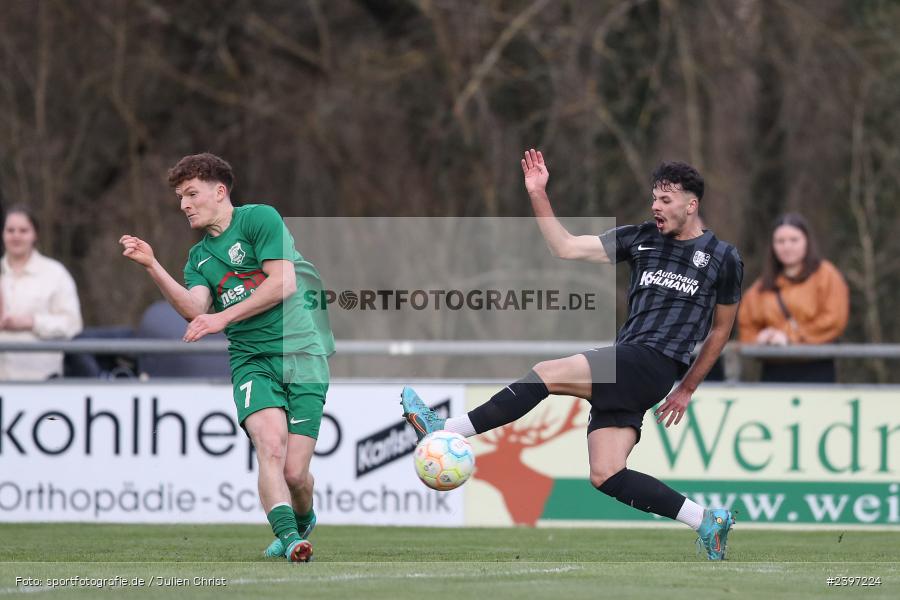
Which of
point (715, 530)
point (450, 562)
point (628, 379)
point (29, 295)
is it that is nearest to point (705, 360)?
point (628, 379)

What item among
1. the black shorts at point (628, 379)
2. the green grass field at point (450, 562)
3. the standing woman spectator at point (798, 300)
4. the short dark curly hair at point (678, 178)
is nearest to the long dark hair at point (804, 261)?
the standing woman spectator at point (798, 300)

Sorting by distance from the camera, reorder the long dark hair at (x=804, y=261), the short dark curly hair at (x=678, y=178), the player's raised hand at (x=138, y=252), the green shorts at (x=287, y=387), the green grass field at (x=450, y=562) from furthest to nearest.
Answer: the long dark hair at (x=804, y=261)
the short dark curly hair at (x=678, y=178)
the green shorts at (x=287, y=387)
the player's raised hand at (x=138, y=252)
the green grass field at (x=450, y=562)

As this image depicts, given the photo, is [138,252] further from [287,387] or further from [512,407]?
[512,407]

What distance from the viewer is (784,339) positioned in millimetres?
11406

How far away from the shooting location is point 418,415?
797 cm

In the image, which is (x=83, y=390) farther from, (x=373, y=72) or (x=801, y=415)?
(x=373, y=72)

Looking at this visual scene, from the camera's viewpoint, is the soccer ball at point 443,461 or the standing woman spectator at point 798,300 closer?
the soccer ball at point 443,461

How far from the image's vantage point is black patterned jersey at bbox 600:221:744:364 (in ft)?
26.6

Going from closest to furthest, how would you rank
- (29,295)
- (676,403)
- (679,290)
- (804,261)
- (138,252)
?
(138,252) → (679,290) → (676,403) → (804,261) → (29,295)

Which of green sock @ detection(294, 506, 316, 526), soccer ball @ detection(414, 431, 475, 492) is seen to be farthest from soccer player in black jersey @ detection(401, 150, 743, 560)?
green sock @ detection(294, 506, 316, 526)

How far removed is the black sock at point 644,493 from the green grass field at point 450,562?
0.99ft

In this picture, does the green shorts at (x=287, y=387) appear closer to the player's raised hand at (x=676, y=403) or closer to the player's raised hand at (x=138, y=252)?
the player's raised hand at (x=138, y=252)

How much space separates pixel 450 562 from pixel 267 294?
1791 millimetres

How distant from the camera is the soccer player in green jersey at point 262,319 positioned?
25.8ft
